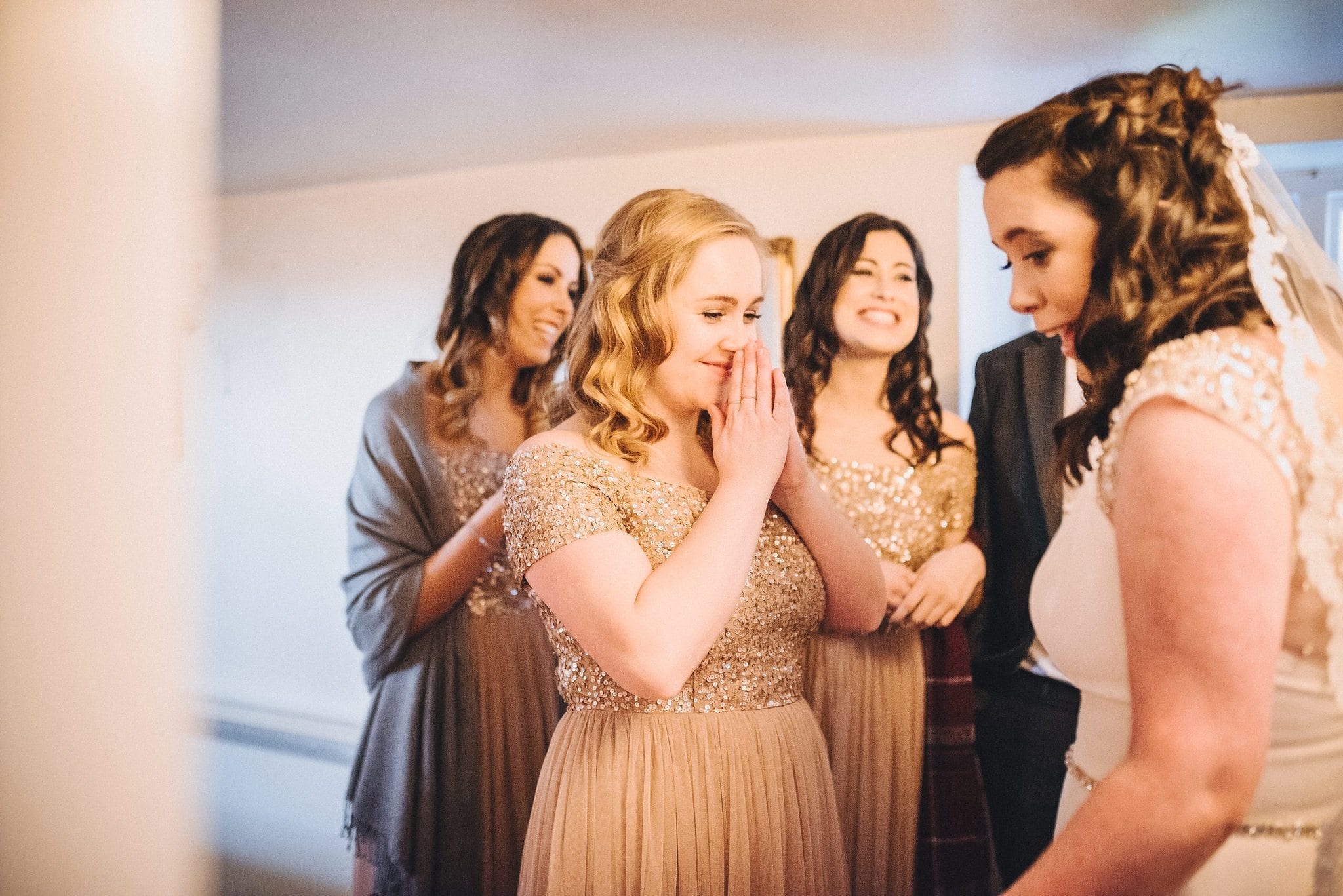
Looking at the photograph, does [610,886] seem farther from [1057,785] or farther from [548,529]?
[1057,785]

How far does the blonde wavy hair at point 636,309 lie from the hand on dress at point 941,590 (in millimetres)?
580

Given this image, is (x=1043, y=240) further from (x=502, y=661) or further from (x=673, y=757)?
(x=502, y=661)

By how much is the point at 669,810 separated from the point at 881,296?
3.14 feet

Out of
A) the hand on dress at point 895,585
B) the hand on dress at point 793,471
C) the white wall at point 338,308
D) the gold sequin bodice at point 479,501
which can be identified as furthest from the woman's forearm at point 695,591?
the white wall at point 338,308

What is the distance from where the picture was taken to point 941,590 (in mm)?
1531

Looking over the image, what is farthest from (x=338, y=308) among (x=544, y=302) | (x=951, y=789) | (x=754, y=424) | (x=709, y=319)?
(x=951, y=789)

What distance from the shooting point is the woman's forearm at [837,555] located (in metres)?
1.22

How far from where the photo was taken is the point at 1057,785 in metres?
1.75

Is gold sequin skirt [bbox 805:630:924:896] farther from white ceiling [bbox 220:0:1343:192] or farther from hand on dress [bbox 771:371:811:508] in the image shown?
white ceiling [bbox 220:0:1343:192]

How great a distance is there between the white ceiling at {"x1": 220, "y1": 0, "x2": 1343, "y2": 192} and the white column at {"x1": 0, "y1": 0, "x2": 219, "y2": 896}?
29.8 inches

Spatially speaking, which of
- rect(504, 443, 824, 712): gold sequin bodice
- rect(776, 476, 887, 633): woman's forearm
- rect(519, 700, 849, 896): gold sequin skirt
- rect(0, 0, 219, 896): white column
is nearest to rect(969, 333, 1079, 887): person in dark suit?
rect(776, 476, 887, 633): woman's forearm

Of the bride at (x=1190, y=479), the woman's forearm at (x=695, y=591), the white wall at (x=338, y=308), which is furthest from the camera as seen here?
the white wall at (x=338, y=308)

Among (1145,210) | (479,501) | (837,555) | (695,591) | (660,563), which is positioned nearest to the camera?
(1145,210)

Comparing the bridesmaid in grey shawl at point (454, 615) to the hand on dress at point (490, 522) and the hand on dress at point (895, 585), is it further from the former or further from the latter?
the hand on dress at point (895, 585)
